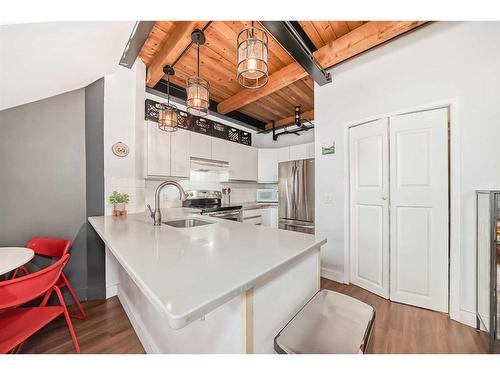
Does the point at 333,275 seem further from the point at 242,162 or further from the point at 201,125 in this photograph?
the point at 201,125

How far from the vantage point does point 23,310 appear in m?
1.20

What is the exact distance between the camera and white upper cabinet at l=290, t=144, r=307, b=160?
3.27 metres

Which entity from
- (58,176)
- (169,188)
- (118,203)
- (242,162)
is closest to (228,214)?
(169,188)

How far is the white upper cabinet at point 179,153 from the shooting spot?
103 inches

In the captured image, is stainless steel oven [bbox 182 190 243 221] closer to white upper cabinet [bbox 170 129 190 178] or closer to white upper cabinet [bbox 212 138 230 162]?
white upper cabinet [bbox 170 129 190 178]

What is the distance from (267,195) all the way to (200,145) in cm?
198

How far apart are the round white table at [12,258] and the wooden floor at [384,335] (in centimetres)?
66

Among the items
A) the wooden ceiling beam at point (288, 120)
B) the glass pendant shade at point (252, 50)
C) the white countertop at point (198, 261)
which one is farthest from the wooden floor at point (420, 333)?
the wooden ceiling beam at point (288, 120)

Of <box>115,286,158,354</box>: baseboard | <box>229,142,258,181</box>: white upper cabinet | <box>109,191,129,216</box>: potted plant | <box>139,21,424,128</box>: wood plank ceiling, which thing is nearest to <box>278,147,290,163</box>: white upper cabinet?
<box>229,142,258,181</box>: white upper cabinet
